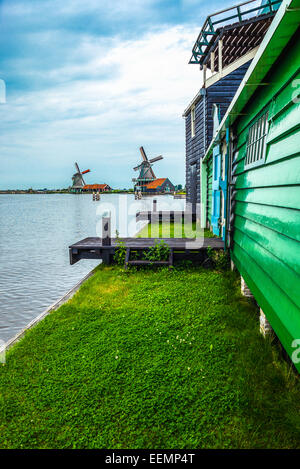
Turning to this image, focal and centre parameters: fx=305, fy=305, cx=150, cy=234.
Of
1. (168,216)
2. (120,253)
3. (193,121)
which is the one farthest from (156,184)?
(120,253)

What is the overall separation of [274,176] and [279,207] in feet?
1.23

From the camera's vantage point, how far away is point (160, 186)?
8388 centimetres

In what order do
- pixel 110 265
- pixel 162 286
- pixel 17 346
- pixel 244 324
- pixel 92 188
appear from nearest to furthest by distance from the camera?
pixel 17 346, pixel 244 324, pixel 162 286, pixel 110 265, pixel 92 188

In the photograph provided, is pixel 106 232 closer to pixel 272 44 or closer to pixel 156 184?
pixel 272 44

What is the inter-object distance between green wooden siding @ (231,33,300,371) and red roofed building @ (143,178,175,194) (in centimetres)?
7126

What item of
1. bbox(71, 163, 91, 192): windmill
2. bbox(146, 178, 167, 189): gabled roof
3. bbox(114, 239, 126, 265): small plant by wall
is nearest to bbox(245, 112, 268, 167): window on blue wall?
bbox(114, 239, 126, 265): small plant by wall

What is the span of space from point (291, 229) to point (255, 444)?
167 centimetres

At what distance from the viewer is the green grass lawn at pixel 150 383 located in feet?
8.06

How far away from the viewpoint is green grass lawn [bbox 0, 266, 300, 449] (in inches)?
96.7
